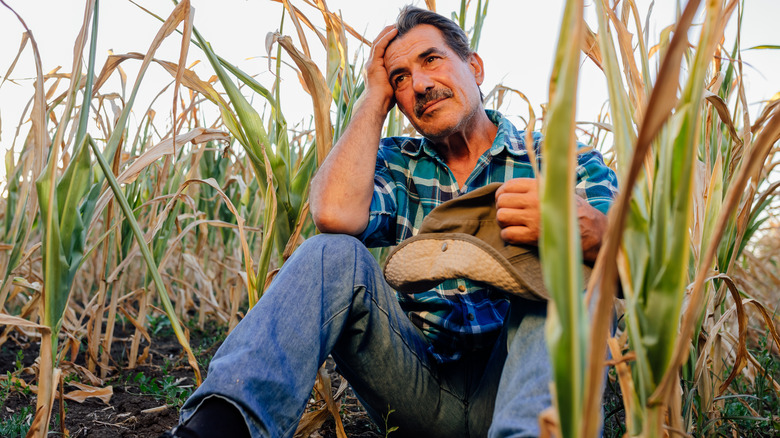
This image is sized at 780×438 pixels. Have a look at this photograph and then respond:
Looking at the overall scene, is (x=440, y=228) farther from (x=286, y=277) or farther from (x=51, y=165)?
(x=51, y=165)

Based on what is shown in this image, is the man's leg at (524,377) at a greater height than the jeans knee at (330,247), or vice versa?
the jeans knee at (330,247)

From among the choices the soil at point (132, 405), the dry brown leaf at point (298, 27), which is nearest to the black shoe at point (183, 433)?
the soil at point (132, 405)

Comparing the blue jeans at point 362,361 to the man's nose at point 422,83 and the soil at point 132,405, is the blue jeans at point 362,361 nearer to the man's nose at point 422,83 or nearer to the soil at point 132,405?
the soil at point 132,405

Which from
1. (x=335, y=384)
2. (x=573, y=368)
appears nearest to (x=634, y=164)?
(x=573, y=368)

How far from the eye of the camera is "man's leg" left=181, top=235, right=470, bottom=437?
0.83 meters

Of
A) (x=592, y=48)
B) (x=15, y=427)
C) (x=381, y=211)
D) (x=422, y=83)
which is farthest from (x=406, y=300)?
(x=15, y=427)

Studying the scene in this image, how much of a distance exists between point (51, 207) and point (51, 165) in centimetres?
6

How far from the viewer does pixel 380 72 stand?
1.54 metres

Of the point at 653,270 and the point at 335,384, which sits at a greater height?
the point at 653,270

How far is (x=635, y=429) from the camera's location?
476 mm

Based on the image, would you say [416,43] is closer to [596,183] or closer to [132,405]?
[596,183]

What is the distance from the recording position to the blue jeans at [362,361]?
0.80 meters

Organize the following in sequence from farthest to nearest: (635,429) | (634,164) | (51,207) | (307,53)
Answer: (307,53)
(51,207)
(635,429)
(634,164)

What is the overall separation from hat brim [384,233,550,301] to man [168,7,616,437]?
5cm
